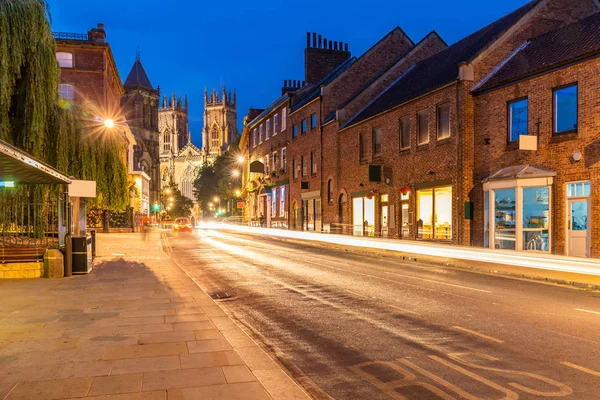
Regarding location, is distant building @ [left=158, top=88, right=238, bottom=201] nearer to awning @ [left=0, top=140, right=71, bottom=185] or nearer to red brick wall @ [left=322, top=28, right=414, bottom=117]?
red brick wall @ [left=322, top=28, right=414, bottom=117]

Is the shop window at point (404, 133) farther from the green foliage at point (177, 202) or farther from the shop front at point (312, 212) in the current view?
the green foliage at point (177, 202)

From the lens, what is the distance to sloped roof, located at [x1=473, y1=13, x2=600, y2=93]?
1866 centimetres

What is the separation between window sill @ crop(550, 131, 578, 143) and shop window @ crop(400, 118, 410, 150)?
9.84m

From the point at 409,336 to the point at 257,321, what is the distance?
2.56 m

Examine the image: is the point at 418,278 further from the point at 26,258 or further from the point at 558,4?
the point at 558,4

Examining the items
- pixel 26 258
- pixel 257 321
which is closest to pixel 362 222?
pixel 26 258

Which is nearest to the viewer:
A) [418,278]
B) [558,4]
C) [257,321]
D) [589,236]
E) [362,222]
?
[257,321]

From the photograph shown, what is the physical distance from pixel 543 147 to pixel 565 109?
157 cm

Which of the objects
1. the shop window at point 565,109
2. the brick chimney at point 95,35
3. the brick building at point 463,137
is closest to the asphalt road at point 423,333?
the brick building at point 463,137

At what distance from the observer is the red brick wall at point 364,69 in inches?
1523

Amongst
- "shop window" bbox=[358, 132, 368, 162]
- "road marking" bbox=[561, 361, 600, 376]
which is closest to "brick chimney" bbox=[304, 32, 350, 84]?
"shop window" bbox=[358, 132, 368, 162]

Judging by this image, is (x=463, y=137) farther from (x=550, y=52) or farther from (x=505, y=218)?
(x=550, y=52)

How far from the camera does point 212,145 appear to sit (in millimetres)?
152125

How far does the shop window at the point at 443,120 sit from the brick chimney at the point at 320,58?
24321mm
